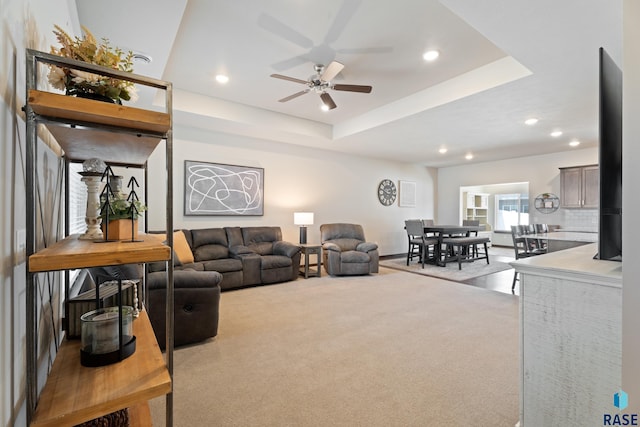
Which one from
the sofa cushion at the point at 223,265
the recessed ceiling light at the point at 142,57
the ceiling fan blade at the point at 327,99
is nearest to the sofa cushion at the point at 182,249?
the sofa cushion at the point at 223,265

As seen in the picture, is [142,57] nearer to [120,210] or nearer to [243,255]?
[120,210]

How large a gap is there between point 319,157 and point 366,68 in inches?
129

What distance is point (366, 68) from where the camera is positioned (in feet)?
11.8

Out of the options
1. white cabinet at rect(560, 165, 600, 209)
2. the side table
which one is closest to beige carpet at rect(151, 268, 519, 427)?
the side table

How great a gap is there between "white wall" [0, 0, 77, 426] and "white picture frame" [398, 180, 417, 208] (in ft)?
26.6

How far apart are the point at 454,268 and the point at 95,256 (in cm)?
665

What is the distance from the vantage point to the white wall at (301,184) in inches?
199

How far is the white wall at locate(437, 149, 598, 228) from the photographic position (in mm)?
6883

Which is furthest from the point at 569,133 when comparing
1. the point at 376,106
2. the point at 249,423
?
the point at 249,423

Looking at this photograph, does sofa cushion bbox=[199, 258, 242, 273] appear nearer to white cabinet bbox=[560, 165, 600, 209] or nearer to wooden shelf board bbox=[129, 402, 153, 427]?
wooden shelf board bbox=[129, 402, 153, 427]

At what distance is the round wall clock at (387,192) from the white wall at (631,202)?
6.92 meters

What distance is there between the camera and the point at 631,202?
102 cm

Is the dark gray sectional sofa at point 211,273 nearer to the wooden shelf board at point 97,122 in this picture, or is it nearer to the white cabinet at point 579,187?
the wooden shelf board at point 97,122

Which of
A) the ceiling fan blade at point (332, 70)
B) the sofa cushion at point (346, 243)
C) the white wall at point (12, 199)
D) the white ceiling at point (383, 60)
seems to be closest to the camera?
the white wall at point (12, 199)
